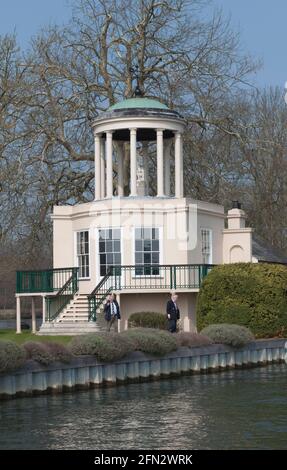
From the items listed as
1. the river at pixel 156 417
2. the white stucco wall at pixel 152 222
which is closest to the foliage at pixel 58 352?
the river at pixel 156 417

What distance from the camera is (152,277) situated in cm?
3703

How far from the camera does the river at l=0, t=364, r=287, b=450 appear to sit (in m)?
17.1

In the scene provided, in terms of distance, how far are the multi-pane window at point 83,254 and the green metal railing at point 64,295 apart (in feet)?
1.06

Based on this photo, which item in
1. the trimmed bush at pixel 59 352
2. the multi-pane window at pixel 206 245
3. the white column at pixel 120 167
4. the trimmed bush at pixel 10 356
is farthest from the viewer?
the white column at pixel 120 167

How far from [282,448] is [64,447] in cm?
378

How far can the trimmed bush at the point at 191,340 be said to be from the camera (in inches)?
1129

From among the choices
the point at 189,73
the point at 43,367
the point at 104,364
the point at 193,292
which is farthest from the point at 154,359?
the point at 189,73

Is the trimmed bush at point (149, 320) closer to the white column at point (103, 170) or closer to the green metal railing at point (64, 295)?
the green metal railing at point (64, 295)

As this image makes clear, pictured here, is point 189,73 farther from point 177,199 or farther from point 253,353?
point 253,353

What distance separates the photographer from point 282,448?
16.4 meters

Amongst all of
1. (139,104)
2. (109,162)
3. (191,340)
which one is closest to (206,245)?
(109,162)

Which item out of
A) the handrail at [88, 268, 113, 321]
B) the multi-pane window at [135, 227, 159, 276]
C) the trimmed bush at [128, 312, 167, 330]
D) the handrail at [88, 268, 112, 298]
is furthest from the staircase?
the multi-pane window at [135, 227, 159, 276]

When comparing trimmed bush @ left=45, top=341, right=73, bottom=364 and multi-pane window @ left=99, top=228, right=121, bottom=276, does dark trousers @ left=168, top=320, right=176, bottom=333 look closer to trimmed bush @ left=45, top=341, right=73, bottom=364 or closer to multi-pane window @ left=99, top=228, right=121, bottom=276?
multi-pane window @ left=99, top=228, right=121, bottom=276

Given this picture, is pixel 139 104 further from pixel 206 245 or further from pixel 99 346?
pixel 99 346
